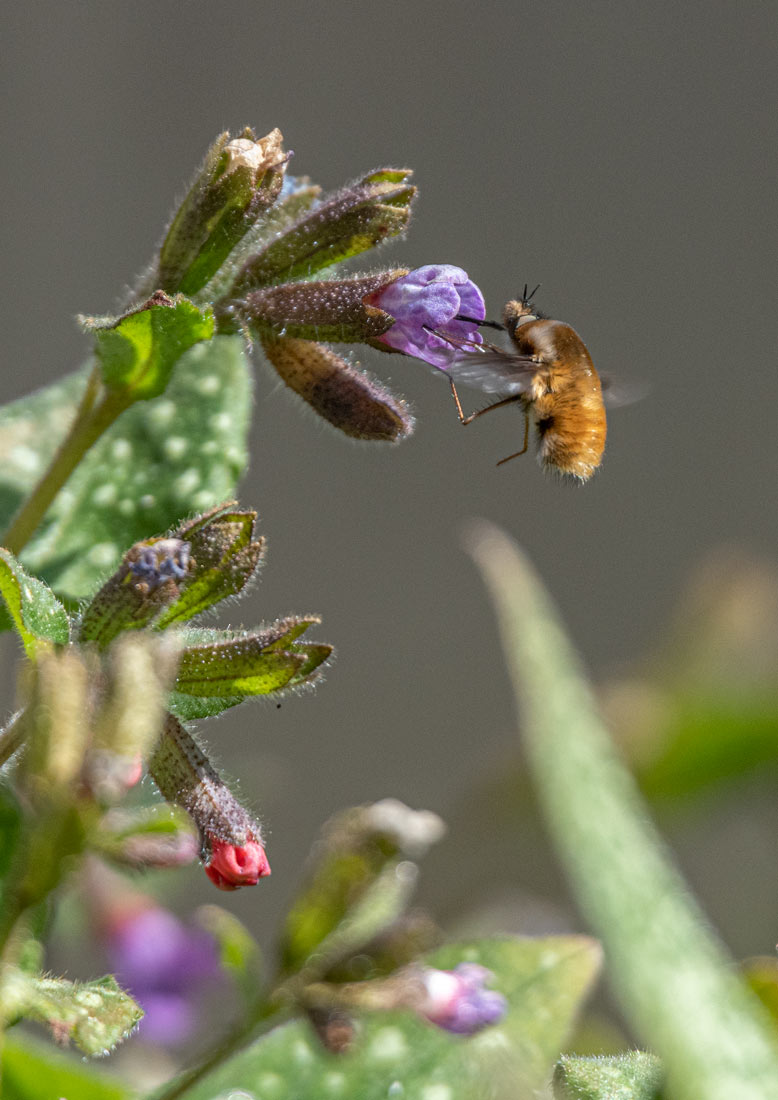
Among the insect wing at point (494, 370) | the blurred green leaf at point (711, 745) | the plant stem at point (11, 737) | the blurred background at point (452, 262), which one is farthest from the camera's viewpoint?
the blurred background at point (452, 262)

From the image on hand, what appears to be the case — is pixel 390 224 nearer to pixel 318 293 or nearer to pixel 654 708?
pixel 318 293

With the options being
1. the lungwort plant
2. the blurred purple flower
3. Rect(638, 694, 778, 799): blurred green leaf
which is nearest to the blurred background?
Rect(638, 694, 778, 799): blurred green leaf

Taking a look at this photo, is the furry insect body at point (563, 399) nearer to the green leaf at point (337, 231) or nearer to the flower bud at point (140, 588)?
the green leaf at point (337, 231)

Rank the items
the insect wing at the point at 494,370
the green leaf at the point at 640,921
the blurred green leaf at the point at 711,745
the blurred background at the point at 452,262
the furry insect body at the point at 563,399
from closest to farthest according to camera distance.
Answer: the green leaf at the point at 640,921
the insect wing at the point at 494,370
the furry insect body at the point at 563,399
the blurred green leaf at the point at 711,745
the blurred background at the point at 452,262

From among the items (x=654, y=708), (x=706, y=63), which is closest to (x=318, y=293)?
(x=654, y=708)

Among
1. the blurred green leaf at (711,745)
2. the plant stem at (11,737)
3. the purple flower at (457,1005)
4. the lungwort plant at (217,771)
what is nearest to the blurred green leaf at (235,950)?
the lungwort plant at (217,771)
